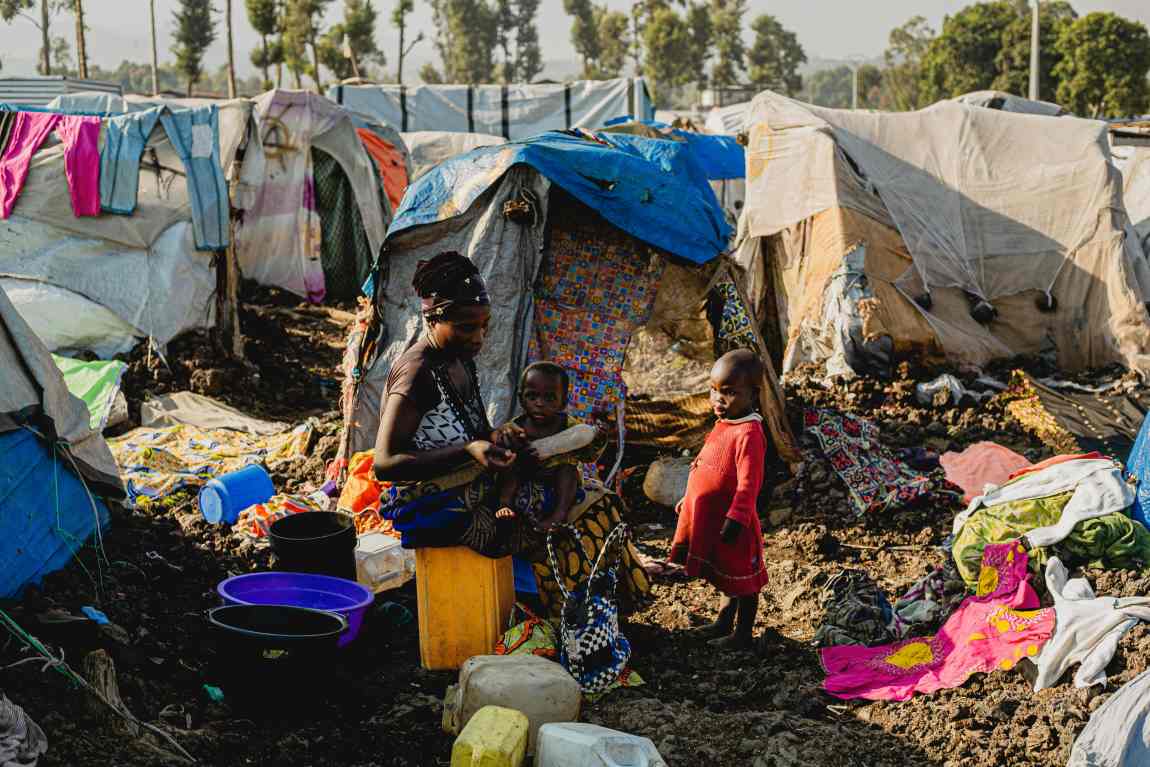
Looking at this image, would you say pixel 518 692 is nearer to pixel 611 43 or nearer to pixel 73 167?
pixel 73 167

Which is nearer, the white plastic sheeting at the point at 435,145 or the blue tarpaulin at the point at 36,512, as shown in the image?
the blue tarpaulin at the point at 36,512

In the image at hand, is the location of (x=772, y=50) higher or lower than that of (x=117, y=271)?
higher

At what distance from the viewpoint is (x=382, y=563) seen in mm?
4812

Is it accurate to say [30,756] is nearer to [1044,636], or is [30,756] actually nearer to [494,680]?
[494,680]

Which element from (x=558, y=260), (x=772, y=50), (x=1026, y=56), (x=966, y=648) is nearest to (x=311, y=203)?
(x=558, y=260)

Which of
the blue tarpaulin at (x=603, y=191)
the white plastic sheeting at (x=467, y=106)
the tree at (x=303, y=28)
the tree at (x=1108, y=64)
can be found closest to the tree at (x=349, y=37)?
the tree at (x=303, y=28)

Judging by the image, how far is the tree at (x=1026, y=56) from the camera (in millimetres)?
33031

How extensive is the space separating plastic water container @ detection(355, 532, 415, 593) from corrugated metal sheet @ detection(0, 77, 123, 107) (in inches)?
683

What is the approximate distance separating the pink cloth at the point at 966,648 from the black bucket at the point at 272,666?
175cm

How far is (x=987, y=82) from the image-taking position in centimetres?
3609

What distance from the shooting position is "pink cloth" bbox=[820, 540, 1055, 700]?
3.79 m

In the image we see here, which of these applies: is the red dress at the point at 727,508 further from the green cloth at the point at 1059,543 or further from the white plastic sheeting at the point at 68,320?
the white plastic sheeting at the point at 68,320

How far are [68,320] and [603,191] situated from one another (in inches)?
204

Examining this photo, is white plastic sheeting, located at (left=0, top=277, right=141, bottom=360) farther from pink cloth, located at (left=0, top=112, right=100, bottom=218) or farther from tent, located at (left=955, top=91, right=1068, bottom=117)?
tent, located at (left=955, top=91, right=1068, bottom=117)
